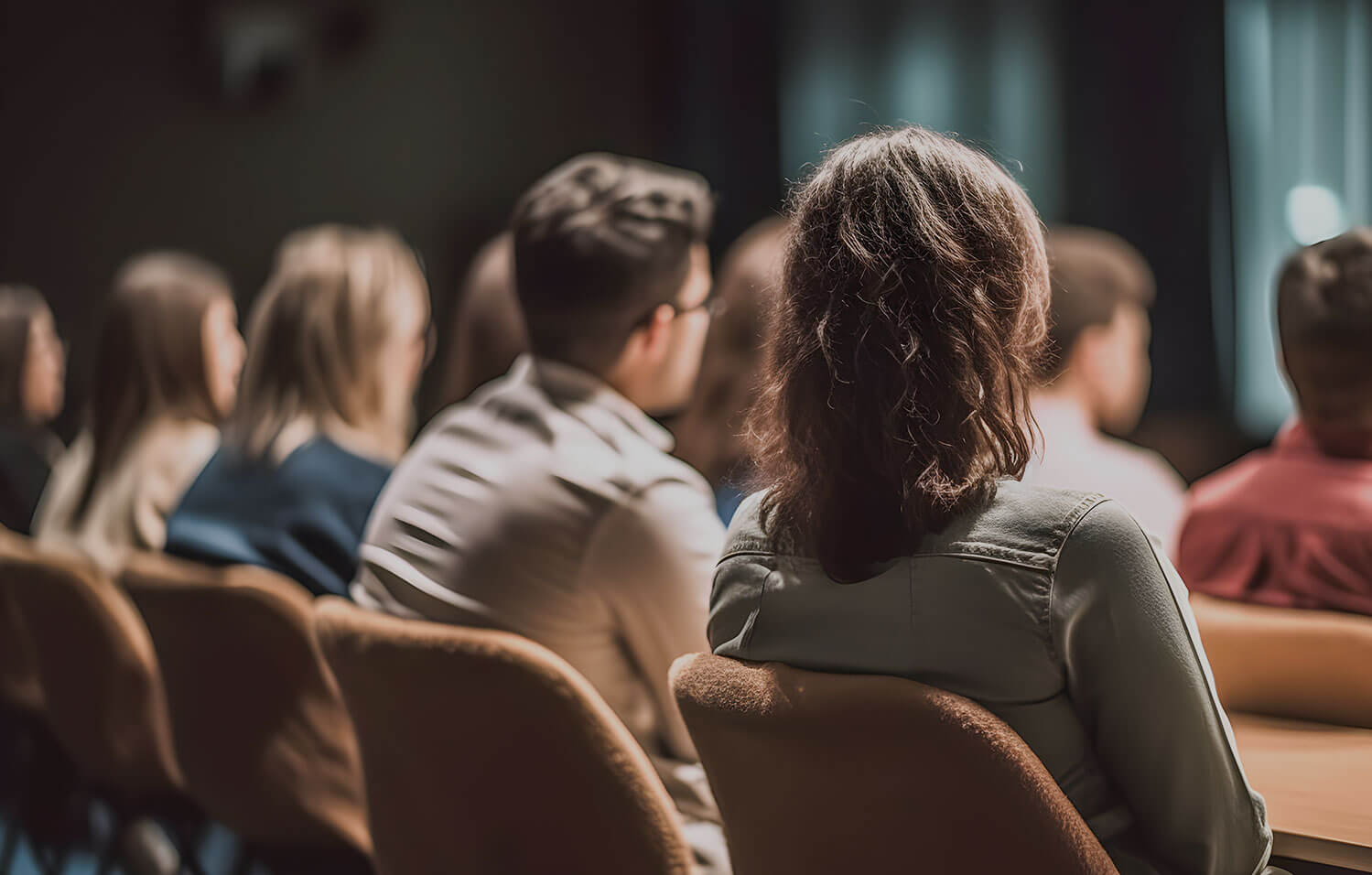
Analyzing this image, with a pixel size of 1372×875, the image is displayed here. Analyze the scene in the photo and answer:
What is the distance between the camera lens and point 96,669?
226 centimetres

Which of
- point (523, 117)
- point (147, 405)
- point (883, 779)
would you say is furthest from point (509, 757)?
point (523, 117)

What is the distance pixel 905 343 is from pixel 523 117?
16.9 feet

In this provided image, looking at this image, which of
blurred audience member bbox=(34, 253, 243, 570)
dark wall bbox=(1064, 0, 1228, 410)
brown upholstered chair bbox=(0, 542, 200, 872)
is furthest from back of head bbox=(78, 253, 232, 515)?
dark wall bbox=(1064, 0, 1228, 410)

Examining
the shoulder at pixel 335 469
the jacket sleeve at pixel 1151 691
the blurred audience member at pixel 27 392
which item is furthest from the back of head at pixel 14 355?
the jacket sleeve at pixel 1151 691

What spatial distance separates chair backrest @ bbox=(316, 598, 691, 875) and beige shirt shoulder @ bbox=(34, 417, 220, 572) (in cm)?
139

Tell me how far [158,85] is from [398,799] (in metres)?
4.10

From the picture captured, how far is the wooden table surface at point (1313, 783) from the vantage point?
1.17 metres

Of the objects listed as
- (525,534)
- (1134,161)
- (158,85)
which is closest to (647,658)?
(525,534)

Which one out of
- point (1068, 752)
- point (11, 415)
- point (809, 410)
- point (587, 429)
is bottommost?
point (11, 415)

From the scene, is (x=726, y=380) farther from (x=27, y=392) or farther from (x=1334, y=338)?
(x=27, y=392)

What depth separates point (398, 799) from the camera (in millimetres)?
1507

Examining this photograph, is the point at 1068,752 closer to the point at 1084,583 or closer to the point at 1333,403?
the point at 1084,583

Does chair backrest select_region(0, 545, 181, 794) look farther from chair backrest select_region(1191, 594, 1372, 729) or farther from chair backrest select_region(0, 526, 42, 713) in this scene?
chair backrest select_region(1191, 594, 1372, 729)

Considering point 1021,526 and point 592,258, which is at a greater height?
point 592,258
